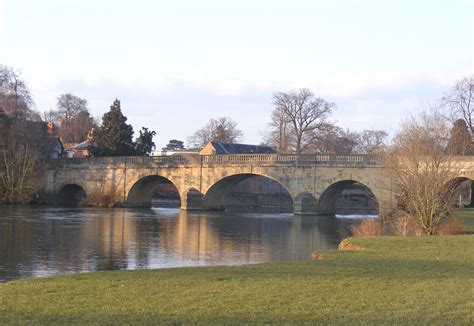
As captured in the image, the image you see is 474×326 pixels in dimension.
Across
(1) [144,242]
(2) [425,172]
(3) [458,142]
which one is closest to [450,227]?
(2) [425,172]

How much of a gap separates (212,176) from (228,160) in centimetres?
212

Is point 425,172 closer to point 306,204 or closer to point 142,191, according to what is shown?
point 306,204

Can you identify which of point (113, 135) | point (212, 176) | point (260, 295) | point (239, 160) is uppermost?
point (113, 135)

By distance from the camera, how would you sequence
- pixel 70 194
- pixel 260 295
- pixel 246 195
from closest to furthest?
pixel 260 295, pixel 70 194, pixel 246 195

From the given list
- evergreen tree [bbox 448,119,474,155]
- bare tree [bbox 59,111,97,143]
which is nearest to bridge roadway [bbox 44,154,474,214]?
evergreen tree [bbox 448,119,474,155]

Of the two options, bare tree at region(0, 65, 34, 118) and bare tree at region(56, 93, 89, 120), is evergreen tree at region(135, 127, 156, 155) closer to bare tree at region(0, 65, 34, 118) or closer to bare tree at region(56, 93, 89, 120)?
bare tree at region(0, 65, 34, 118)

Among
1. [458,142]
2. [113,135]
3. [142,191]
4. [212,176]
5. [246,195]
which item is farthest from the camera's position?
[246,195]

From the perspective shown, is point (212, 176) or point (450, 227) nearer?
point (450, 227)

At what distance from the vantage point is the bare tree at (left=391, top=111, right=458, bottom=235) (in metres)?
26.7

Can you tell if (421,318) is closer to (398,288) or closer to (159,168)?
(398,288)

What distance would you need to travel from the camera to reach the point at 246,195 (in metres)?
83.8

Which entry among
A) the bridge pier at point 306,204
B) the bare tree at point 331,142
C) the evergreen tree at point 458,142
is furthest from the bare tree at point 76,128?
the evergreen tree at point 458,142

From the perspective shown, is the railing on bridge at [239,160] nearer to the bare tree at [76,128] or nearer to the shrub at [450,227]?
the shrub at [450,227]

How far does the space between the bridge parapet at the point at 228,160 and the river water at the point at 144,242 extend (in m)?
6.73
